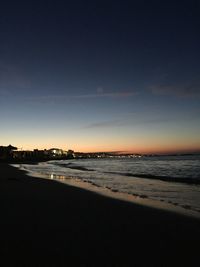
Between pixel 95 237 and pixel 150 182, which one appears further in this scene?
pixel 150 182

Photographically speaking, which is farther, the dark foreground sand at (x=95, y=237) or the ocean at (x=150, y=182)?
the ocean at (x=150, y=182)

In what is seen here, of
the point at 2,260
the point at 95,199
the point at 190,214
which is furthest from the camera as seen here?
the point at 95,199

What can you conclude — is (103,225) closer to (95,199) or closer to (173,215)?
(173,215)

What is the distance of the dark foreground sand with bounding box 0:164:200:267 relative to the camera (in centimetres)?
641

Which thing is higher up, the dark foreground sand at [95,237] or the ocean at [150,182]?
the ocean at [150,182]

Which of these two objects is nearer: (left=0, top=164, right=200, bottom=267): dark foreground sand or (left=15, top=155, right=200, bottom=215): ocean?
(left=0, top=164, right=200, bottom=267): dark foreground sand

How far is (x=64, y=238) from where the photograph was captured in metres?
7.84

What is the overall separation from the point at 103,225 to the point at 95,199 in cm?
606

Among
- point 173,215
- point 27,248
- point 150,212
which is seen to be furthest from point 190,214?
point 27,248

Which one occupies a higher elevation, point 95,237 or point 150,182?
point 150,182

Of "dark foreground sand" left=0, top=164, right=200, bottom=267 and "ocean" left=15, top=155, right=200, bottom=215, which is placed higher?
"ocean" left=15, top=155, right=200, bottom=215

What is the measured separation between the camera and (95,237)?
8.02 metres

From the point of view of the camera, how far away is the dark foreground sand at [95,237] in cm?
641

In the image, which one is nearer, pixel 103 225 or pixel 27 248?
pixel 27 248
